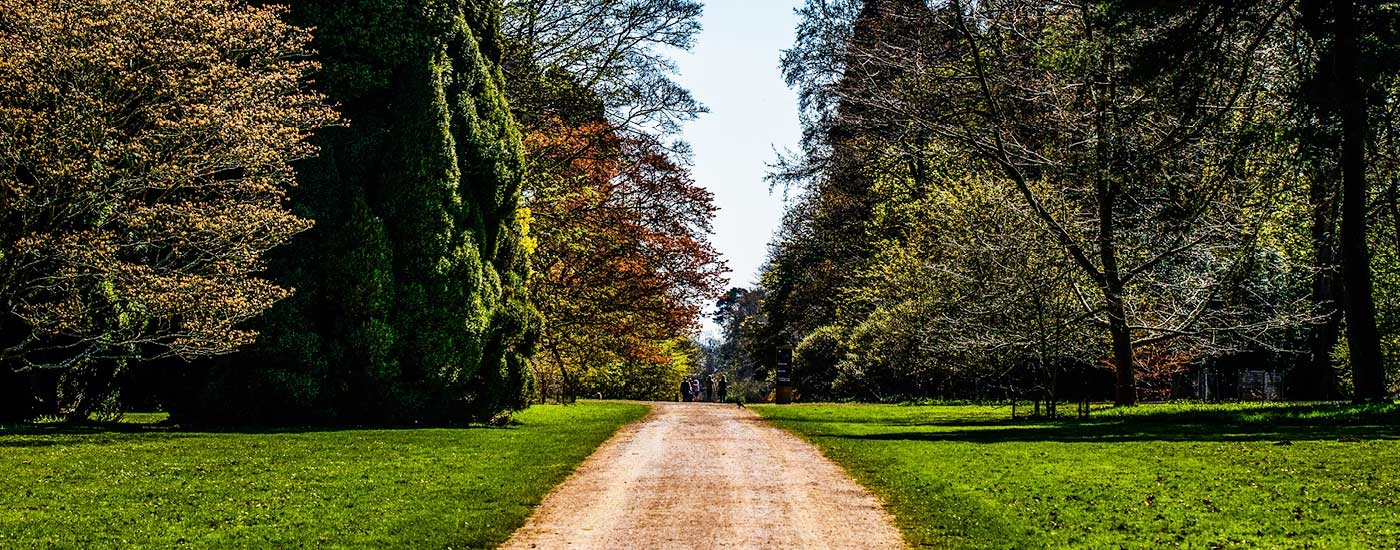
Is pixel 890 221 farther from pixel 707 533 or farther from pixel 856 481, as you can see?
pixel 707 533

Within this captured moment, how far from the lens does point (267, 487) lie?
12.9 metres

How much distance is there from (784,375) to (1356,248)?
868 inches

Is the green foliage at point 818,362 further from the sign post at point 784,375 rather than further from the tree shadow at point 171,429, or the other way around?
the tree shadow at point 171,429

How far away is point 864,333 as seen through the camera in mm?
43031

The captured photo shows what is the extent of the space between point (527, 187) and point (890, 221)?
63.7 feet

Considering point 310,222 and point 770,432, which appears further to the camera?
point 770,432

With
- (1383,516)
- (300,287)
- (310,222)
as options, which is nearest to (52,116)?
(310,222)

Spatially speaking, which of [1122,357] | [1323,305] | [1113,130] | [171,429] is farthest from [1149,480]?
[1323,305]

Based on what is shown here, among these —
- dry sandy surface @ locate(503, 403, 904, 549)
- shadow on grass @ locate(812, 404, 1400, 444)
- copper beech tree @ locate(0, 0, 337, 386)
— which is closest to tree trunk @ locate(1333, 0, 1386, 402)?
shadow on grass @ locate(812, 404, 1400, 444)

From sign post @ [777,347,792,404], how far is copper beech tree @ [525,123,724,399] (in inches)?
132

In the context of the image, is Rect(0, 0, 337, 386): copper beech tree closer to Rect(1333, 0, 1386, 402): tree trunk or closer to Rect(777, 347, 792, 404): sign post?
Rect(1333, 0, 1386, 402): tree trunk

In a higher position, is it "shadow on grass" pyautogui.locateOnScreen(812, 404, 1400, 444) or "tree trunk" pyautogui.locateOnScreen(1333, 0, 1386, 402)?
"tree trunk" pyautogui.locateOnScreen(1333, 0, 1386, 402)

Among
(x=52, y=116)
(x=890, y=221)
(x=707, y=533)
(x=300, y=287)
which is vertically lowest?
(x=707, y=533)

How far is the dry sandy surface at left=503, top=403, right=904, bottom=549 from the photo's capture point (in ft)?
33.3
